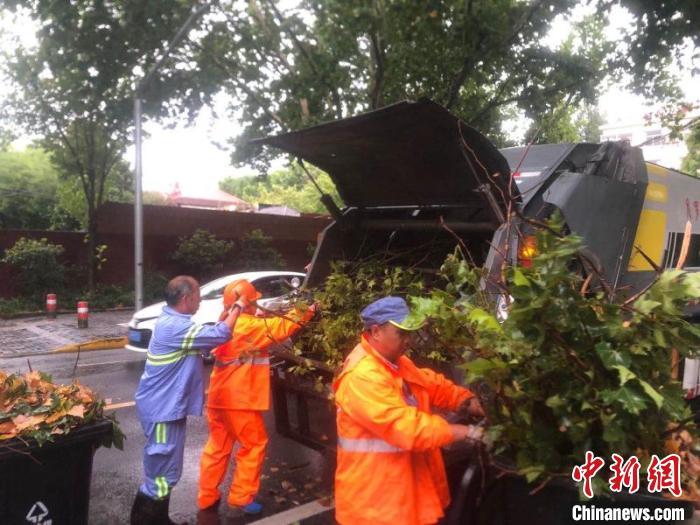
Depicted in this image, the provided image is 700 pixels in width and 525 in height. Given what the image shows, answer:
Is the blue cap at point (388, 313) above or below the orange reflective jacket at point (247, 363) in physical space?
above

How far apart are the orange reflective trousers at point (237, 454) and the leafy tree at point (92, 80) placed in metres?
8.20

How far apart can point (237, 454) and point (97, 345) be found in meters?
7.44

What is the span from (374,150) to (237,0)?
350 inches

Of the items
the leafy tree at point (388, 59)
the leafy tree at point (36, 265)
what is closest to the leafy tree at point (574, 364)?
the leafy tree at point (388, 59)

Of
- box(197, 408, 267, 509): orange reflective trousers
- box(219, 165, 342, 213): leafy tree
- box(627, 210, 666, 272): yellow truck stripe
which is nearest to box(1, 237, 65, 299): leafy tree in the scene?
box(197, 408, 267, 509): orange reflective trousers

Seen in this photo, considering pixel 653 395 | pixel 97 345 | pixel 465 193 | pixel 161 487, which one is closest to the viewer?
pixel 653 395

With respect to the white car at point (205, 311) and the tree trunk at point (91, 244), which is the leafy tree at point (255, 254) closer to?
the tree trunk at point (91, 244)

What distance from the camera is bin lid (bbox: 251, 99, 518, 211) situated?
3371 mm

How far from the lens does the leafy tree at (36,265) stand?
13.7 meters

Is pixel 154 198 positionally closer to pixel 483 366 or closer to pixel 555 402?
pixel 483 366

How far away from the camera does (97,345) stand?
33.3 feet

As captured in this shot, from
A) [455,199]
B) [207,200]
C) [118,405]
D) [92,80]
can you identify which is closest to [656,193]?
[455,199]

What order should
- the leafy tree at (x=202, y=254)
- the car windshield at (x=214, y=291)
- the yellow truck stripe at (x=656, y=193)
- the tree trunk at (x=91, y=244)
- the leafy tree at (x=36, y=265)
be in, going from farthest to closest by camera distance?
the leafy tree at (x=202, y=254), the tree trunk at (x=91, y=244), the leafy tree at (x=36, y=265), the car windshield at (x=214, y=291), the yellow truck stripe at (x=656, y=193)

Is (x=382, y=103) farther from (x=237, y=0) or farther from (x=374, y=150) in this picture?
(x=374, y=150)
